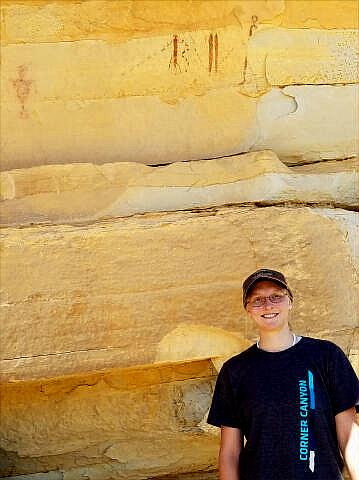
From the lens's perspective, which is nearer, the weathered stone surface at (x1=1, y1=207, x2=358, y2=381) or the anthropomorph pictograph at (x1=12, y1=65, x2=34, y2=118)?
the weathered stone surface at (x1=1, y1=207, x2=358, y2=381)

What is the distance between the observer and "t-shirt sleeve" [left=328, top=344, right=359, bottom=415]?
178 centimetres

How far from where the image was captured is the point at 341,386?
1.78 m

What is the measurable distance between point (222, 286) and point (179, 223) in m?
0.26

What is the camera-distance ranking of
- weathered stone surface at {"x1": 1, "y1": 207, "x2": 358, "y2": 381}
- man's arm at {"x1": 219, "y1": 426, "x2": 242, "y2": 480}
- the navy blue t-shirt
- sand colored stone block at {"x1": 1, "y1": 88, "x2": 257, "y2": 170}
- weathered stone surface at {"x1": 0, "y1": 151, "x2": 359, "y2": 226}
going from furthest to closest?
sand colored stone block at {"x1": 1, "y1": 88, "x2": 257, "y2": 170} < weathered stone surface at {"x1": 0, "y1": 151, "x2": 359, "y2": 226} < weathered stone surface at {"x1": 1, "y1": 207, "x2": 358, "y2": 381} < man's arm at {"x1": 219, "y1": 426, "x2": 242, "y2": 480} < the navy blue t-shirt

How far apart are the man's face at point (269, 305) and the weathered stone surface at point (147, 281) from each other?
661mm

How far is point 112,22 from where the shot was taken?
2.82 metres

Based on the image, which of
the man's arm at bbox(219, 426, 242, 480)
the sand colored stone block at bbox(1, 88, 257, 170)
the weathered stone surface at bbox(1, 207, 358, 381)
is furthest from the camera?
the sand colored stone block at bbox(1, 88, 257, 170)

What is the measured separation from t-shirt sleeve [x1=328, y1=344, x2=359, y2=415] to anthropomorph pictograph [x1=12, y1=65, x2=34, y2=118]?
5.15ft

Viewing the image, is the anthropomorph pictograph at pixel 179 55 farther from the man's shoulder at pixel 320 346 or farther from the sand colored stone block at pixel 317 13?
the man's shoulder at pixel 320 346

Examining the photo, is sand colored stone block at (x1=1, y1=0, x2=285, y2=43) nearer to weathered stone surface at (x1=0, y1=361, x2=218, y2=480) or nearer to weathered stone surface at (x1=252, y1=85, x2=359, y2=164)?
weathered stone surface at (x1=252, y1=85, x2=359, y2=164)

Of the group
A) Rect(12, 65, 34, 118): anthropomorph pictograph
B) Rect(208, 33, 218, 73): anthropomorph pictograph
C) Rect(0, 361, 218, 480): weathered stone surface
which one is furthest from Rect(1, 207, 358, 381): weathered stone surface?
Rect(208, 33, 218, 73): anthropomorph pictograph

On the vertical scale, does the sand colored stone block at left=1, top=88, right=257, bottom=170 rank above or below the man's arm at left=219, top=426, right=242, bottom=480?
above

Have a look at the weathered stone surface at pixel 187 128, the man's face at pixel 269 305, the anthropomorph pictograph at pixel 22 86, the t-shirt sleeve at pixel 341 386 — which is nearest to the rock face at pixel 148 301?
the weathered stone surface at pixel 187 128

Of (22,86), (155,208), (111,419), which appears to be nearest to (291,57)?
(155,208)
